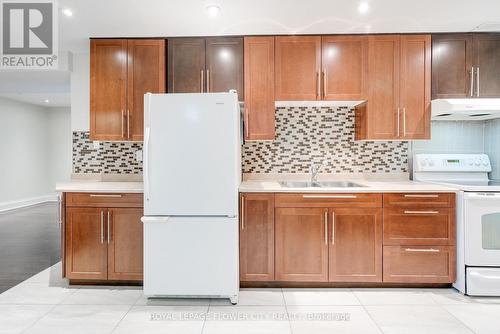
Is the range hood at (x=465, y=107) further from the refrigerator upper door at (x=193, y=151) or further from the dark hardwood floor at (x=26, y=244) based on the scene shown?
the dark hardwood floor at (x=26, y=244)

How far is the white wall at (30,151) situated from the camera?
7.29 metres

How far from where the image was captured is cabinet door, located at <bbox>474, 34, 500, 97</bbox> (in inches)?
122

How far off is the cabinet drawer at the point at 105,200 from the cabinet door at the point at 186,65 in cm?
104

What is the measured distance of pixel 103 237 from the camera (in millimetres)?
2898

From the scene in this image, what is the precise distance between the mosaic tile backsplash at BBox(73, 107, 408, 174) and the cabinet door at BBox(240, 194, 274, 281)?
27.1 inches

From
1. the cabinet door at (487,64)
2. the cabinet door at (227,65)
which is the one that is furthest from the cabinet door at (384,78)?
the cabinet door at (227,65)

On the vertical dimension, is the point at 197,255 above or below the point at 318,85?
below

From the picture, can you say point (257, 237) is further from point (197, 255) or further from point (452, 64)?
point (452, 64)

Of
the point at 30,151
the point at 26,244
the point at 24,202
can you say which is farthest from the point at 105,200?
the point at 30,151

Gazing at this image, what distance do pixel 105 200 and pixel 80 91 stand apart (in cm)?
135

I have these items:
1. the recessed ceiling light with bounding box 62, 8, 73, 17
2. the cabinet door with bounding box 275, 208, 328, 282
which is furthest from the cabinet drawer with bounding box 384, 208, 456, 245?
the recessed ceiling light with bounding box 62, 8, 73, 17

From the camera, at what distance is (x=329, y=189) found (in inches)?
111

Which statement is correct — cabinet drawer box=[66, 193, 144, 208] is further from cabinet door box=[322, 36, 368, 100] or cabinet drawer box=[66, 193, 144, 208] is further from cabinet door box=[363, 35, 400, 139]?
cabinet door box=[363, 35, 400, 139]

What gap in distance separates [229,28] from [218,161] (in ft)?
4.13
